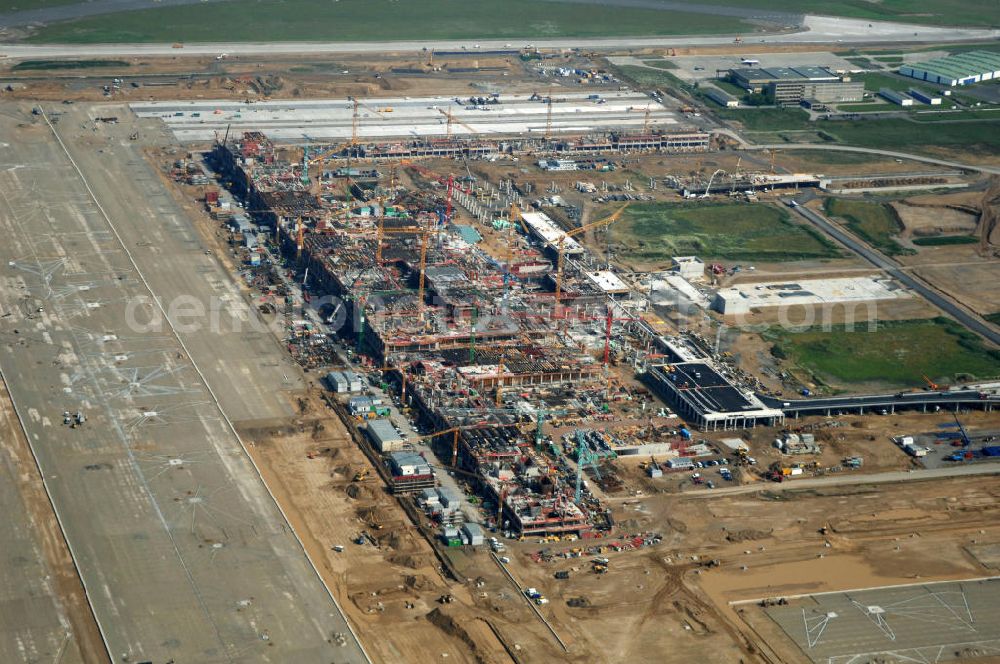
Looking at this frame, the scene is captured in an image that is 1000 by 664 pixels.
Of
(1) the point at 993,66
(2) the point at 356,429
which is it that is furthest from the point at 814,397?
(1) the point at 993,66

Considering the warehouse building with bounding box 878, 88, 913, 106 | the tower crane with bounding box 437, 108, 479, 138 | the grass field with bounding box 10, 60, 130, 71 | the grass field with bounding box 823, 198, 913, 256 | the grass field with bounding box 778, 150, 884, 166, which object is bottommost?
the grass field with bounding box 823, 198, 913, 256

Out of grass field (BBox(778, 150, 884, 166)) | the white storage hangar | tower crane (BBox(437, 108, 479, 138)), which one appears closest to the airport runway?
the white storage hangar

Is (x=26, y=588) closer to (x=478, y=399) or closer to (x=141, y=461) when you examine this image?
(x=141, y=461)

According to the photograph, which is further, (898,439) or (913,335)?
(913,335)

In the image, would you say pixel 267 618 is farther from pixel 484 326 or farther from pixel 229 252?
pixel 229 252

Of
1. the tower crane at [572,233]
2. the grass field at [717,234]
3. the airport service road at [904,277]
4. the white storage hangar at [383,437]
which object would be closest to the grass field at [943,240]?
the airport service road at [904,277]

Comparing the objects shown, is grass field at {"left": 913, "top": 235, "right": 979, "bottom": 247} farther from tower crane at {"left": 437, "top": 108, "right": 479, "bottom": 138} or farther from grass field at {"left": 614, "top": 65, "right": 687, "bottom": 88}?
grass field at {"left": 614, "top": 65, "right": 687, "bottom": 88}

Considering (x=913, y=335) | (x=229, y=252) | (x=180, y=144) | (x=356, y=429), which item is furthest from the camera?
(x=180, y=144)

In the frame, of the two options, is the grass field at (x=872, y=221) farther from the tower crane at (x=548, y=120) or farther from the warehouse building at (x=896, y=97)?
the warehouse building at (x=896, y=97)
